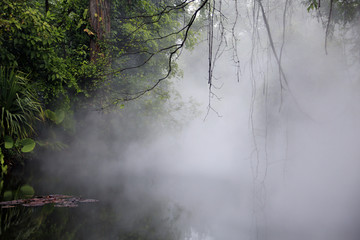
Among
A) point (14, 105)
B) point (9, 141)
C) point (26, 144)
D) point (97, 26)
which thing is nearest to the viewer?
point (9, 141)

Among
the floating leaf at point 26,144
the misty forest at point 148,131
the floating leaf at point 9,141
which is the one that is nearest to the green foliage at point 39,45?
the misty forest at point 148,131

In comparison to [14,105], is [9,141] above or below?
below

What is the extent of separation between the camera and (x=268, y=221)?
3.23 meters

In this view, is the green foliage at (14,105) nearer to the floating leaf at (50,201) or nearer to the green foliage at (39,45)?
the green foliage at (39,45)

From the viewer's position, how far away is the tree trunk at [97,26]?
6.24 metres

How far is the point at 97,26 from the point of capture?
632 centimetres

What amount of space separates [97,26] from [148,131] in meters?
4.17

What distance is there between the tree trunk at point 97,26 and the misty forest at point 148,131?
0.10 ft

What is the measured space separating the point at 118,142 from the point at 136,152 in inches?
39.7

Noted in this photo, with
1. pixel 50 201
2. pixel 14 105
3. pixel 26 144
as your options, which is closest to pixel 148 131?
pixel 26 144

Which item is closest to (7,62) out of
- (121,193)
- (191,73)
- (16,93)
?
(16,93)

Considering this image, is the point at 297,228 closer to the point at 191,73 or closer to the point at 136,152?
the point at 136,152

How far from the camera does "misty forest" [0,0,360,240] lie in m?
2.49

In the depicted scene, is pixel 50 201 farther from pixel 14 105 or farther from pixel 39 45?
pixel 39 45
